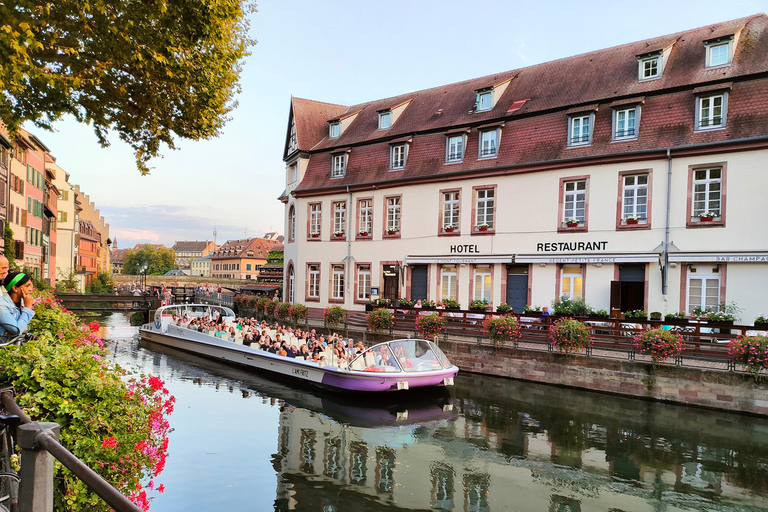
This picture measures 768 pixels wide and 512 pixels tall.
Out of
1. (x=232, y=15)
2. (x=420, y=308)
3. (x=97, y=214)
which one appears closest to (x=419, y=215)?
(x=420, y=308)

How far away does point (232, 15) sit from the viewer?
10242 millimetres

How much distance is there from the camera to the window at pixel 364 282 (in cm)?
2853

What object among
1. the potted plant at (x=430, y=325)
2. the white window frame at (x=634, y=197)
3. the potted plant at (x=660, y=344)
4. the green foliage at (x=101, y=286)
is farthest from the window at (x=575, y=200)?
the green foliage at (x=101, y=286)

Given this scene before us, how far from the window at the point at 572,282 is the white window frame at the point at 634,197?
104 inches

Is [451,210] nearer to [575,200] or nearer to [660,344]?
[575,200]

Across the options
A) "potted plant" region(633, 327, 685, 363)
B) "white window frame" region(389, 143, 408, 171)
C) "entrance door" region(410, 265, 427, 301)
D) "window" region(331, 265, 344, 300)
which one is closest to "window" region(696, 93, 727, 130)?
"potted plant" region(633, 327, 685, 363)

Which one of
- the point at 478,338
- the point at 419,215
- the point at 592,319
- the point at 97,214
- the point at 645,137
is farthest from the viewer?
the point at 97,214

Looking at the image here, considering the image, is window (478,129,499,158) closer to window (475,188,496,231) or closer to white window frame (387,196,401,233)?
window (475,188,496,231)

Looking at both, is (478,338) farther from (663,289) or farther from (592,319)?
(663,289)

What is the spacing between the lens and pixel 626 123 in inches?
829

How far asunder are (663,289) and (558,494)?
12.9m

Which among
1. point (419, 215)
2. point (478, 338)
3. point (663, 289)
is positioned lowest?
point (478, 338)

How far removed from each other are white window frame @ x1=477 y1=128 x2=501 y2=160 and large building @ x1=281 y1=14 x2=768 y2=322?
2.0 inches

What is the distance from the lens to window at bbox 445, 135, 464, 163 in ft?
84.1
